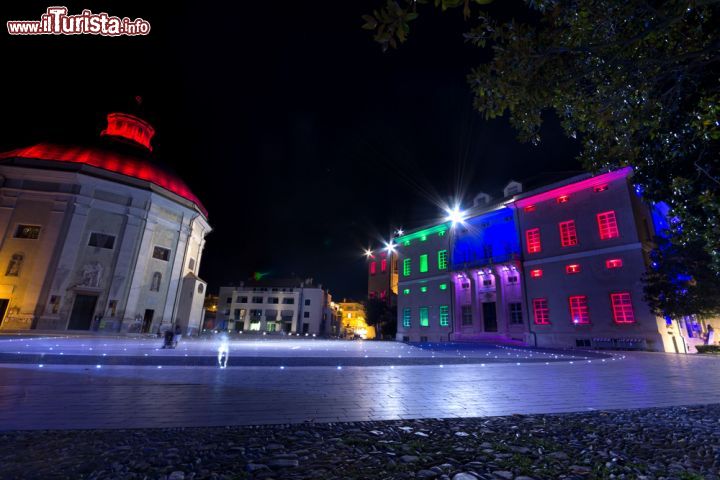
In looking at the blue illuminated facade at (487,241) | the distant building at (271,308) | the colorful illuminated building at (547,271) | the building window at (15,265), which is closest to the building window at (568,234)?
the colorful illuminated building at (547,271)

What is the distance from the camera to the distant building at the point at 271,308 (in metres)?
61.3

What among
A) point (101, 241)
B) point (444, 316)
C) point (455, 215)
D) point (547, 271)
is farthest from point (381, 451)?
point (101, 241)

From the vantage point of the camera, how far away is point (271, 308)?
62.2m

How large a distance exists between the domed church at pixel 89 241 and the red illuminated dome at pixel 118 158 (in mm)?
91

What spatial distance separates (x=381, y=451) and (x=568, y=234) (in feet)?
83.8

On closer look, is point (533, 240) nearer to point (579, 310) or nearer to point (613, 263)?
point (613, 263)

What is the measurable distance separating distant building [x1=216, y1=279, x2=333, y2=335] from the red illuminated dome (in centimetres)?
3271

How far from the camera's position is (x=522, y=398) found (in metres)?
5.09

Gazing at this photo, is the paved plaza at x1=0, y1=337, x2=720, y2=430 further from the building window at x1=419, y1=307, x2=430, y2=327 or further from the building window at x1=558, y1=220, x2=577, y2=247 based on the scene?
the building window at x1=419, y1=307, x2=430, y2=327

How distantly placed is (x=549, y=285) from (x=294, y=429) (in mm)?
25101

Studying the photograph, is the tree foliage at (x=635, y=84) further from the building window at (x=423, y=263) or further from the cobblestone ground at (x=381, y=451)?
the building window at (x=423, y=263)

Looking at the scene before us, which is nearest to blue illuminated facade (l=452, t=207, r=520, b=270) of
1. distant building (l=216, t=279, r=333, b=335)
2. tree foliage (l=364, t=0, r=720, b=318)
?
tree foliage (l=364, t=0, r=720, b=318)

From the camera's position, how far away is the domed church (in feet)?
72.4

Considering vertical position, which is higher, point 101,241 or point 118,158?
point 118,158
